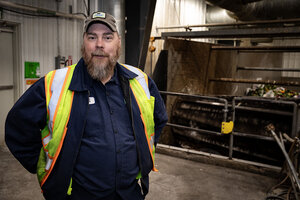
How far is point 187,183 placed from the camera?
11.7 feet

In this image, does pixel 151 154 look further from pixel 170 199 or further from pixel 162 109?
pixel 170 199

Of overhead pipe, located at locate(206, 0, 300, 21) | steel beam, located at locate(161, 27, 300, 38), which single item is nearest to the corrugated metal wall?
steel beam, located at locate(161, 27, 300, 38)

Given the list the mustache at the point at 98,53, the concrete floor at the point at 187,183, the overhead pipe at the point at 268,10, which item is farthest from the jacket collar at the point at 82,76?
the overhead pipe at the point at 268,10

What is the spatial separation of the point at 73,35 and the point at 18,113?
4.85m

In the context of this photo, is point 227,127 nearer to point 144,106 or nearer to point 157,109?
point 157,109

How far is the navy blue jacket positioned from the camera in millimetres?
1654

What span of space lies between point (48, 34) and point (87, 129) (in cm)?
463

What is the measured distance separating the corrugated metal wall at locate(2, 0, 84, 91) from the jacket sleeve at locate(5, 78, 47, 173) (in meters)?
3.88

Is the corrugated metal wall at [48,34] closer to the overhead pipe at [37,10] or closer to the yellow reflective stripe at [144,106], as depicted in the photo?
the overhead pipe at [37,10]

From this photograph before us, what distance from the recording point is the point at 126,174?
5.87 ft

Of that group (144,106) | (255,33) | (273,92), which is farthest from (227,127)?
(273,92)

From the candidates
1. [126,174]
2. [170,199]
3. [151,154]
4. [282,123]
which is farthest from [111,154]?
[282,123]

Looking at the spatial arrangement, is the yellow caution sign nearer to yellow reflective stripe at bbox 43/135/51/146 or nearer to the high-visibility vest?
the high-visibility vest

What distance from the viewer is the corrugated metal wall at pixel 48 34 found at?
526 cm
